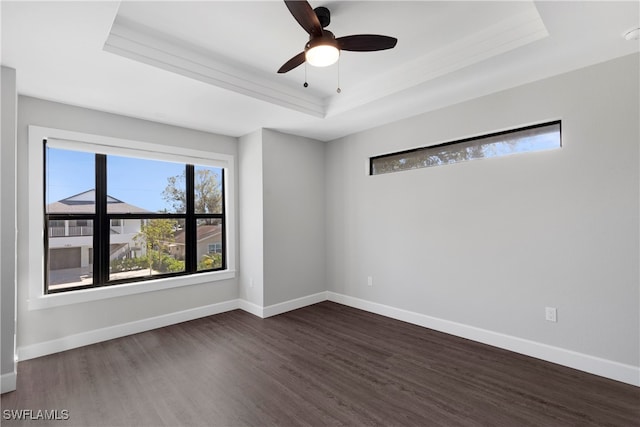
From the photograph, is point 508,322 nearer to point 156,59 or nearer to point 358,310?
point 358,310

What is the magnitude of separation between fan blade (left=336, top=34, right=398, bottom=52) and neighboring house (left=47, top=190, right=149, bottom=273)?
307 centimetres

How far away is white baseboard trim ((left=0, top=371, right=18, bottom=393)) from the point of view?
7.50 feet

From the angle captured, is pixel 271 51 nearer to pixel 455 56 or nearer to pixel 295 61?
pixel 295 61

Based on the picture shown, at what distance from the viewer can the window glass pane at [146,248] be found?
353cm

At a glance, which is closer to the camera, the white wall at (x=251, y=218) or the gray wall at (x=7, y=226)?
the gray wall at (x=7, y=226)

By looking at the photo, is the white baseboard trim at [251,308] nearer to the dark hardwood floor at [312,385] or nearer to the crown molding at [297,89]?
the dark hardwood floor at [312,385]

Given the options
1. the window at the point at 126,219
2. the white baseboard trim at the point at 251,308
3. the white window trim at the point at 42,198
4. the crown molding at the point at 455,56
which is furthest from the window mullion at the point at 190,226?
the crown molding at the point at 455,56

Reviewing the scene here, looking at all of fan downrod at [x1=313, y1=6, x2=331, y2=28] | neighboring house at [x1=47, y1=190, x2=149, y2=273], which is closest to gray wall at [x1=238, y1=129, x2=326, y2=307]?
neighboring house at [x1=47, y1=190, x2=149, y2=273]

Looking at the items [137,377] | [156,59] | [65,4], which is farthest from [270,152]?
[137,377]

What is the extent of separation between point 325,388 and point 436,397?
2.68ft

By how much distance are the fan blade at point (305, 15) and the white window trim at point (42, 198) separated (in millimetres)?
2640

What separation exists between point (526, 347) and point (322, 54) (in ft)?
10.1

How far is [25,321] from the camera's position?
2848mm

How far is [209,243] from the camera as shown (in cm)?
432
